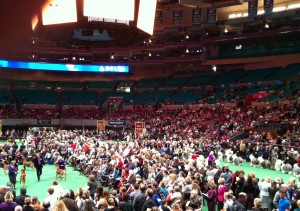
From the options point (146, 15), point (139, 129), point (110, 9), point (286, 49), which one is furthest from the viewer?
point (286, 49)

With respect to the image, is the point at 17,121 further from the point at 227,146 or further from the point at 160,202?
the point at 160,202

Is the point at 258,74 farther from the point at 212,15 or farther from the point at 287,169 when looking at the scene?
the point at 287,169

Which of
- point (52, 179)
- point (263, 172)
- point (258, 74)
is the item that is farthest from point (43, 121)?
point (263, 172)

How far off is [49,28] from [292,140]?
17435 millimetres

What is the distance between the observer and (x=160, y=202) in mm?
10398

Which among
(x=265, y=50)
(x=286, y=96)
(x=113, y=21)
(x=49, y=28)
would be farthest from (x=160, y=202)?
(x=265, y=50)

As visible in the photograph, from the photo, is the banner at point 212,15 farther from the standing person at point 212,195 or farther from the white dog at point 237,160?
the standing person at point 212,195

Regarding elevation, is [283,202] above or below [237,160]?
above

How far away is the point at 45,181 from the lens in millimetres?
19641

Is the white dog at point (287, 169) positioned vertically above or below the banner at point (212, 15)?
below

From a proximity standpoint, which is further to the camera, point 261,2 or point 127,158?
point 261,2

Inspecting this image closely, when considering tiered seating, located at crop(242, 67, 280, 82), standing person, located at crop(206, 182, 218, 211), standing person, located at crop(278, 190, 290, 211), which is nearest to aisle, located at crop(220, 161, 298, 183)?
standing person, located at crop(206, 182, 218, 211)

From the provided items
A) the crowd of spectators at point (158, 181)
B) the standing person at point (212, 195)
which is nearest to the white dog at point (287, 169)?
the crowd of spectators at point (158, 181)

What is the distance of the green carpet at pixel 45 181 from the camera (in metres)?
17.3
